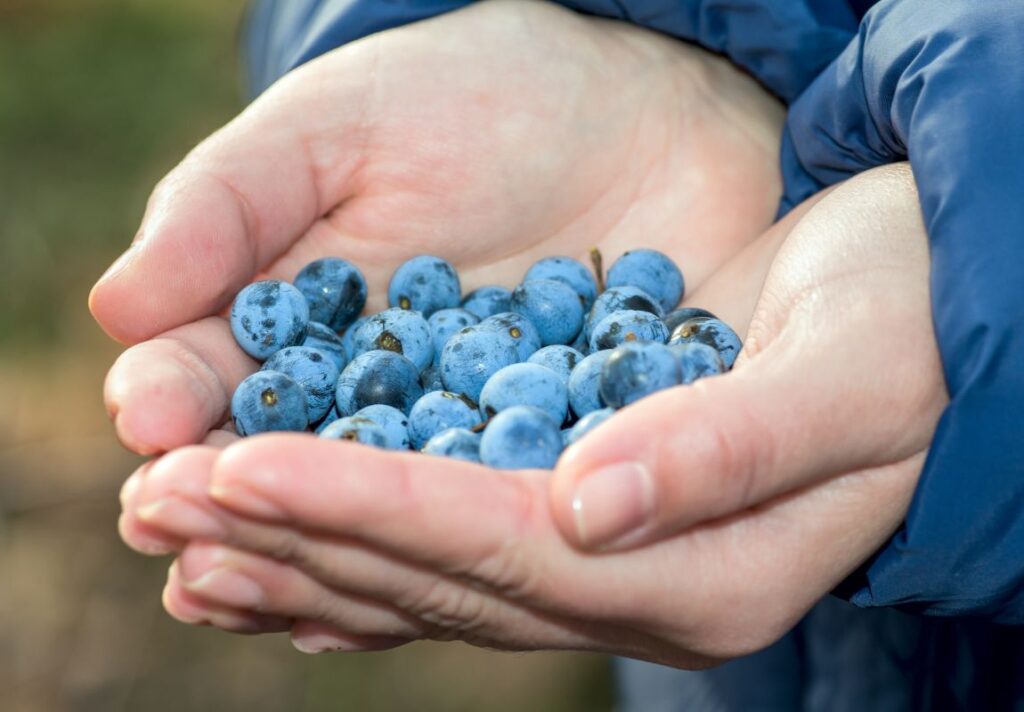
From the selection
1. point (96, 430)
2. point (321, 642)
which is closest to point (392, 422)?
point (321, 642)

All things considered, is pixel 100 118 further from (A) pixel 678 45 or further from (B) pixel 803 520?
(B) pixel 803 520

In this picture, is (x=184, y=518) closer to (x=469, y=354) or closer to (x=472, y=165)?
(x=469, y=354)

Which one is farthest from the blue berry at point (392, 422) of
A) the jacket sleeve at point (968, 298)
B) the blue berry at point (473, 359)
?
the jacket sleeve at point (968, 298)

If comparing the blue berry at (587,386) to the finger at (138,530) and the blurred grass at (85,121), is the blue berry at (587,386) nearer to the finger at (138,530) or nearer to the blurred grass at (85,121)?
the finger at (138,530)

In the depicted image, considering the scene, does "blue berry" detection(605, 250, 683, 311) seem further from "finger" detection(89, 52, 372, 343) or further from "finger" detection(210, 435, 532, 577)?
"finger" detection(210, 435, 532, 577)

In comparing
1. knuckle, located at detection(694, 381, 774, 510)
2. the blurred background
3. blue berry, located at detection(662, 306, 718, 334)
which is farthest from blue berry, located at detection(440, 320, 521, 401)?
the blurred background

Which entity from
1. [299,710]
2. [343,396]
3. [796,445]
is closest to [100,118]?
[299,710]
